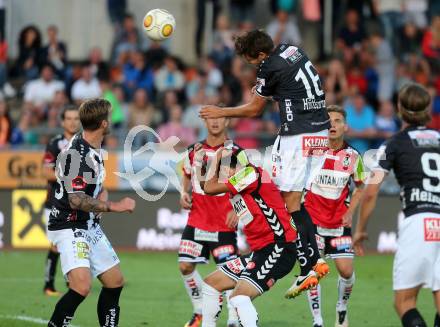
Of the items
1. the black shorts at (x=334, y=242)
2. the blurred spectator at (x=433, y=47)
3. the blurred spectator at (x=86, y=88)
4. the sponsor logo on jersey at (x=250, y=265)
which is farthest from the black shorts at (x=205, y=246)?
the blurred spectator at (x=433, y=47)

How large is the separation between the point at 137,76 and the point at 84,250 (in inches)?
489

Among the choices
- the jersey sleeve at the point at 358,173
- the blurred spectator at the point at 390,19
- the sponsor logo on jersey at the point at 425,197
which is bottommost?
the sponsor logo on jersey at the point at 425,197

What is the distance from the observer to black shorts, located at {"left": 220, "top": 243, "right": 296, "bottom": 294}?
9156 mm

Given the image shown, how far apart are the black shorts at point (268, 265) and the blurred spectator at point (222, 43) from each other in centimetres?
1284

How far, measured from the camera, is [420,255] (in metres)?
8.09

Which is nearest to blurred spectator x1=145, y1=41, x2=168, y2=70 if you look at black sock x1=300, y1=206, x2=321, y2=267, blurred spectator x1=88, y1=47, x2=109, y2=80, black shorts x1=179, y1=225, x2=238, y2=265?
blurred spectator x1=88, y1=47, x2=109, y2=80

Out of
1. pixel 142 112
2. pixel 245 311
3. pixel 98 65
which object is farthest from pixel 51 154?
pixel 98 65

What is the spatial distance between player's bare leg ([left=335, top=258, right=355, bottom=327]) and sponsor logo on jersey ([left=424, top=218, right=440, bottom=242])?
3.15 metres

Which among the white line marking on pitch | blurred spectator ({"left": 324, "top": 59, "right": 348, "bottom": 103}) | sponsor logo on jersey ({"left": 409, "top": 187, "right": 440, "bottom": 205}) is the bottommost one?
the white line marking on pitch

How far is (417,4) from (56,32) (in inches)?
317

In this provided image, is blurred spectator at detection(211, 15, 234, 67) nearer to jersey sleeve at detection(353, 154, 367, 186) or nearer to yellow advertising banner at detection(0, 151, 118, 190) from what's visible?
yellow advertising banner at detection(0, 151, 118, 190)

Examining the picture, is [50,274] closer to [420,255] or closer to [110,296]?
[110,296]

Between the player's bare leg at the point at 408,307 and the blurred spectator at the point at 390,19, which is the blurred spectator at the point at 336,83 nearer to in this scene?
the blurred spectator at the point at 390,19

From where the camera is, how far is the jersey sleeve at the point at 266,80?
10047 millimetres
